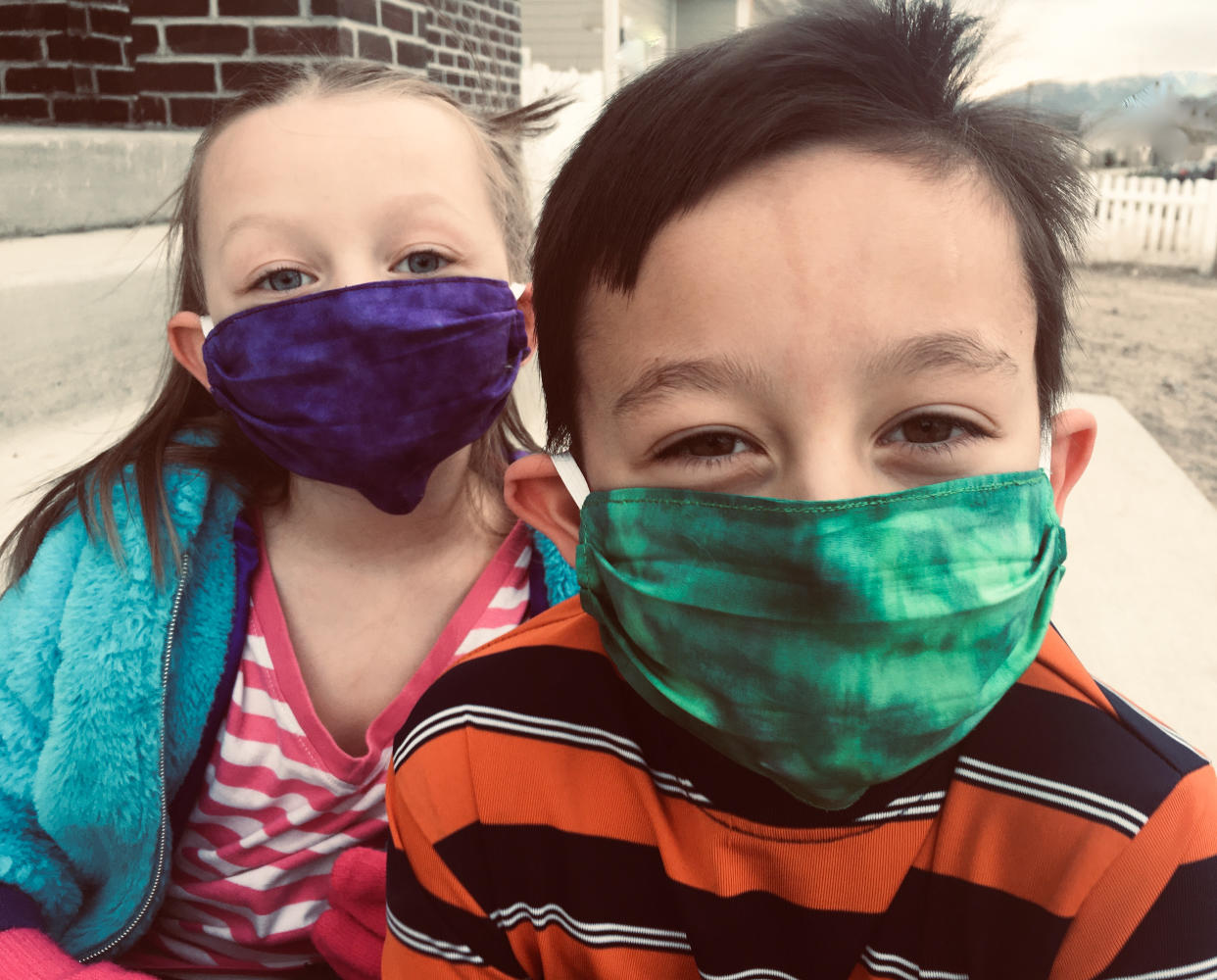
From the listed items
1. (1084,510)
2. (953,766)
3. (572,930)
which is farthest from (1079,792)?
(1084,510)

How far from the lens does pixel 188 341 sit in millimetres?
1826

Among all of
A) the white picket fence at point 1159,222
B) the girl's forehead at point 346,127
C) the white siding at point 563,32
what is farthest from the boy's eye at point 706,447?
the white picket fence at point 1159,222

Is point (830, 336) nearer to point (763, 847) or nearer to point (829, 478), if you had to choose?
point (829, 478)

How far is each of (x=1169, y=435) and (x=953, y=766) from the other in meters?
5.81

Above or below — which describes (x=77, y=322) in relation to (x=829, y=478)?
below

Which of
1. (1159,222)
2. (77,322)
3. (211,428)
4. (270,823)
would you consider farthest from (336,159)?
(1159,222)

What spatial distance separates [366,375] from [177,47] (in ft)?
10.1

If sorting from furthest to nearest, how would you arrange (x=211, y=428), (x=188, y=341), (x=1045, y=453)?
1. (x=211, y=428)
2. (x=188, y=341)
3. (x=1045, y=453)

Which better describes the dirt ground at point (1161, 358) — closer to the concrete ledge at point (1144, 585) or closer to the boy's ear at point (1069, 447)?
the concrete ledge at point (1144, 585)

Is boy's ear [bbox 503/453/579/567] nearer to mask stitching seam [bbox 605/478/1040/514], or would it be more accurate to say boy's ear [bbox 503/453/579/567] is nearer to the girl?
mask stitching seam [bbox 605/478/1040/514]

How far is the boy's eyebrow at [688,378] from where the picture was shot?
3.27 ft

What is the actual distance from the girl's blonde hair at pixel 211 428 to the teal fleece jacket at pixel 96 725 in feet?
0.14

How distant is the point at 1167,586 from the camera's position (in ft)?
10.2

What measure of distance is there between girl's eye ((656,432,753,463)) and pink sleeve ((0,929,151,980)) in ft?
3.72
